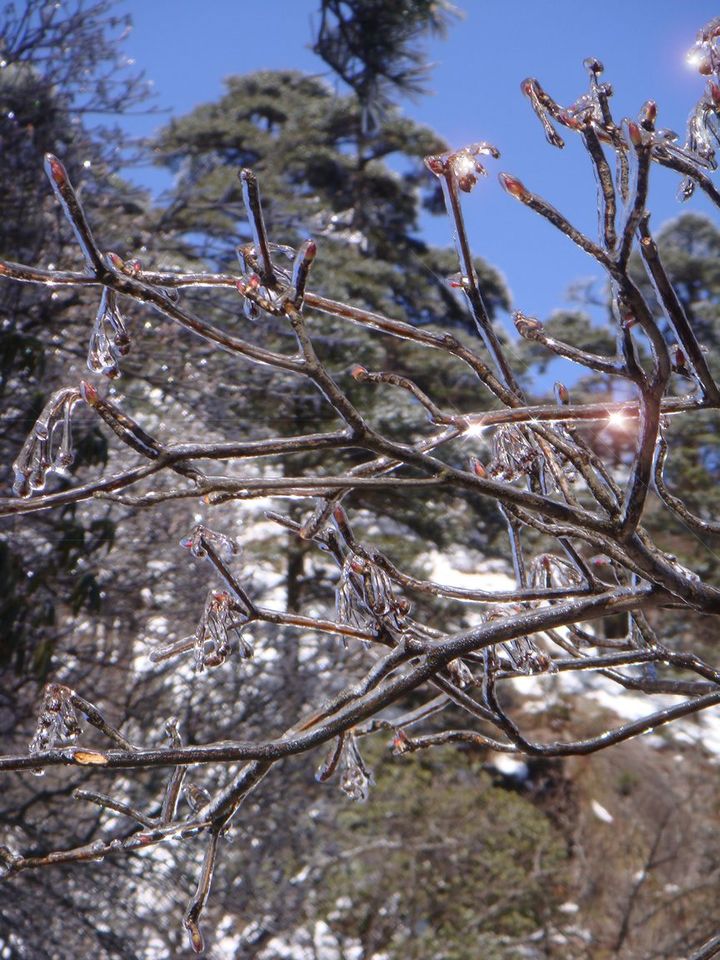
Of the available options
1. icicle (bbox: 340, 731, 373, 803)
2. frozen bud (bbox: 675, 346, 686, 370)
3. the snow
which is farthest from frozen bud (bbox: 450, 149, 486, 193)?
the snow

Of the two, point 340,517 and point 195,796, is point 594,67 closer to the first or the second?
point 340,517

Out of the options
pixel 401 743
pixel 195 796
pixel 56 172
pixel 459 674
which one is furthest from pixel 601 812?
pixel 56 172

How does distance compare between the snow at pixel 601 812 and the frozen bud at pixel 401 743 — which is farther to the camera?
the snow at pixel 601 812

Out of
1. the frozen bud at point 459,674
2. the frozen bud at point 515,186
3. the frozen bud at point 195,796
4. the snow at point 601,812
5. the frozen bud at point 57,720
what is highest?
the snow at point 601,812

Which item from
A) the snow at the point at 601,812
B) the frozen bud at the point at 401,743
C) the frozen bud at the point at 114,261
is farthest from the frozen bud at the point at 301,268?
the snow at the point at 601,812

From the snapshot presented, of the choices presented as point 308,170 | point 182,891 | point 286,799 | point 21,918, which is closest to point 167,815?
point 21,918

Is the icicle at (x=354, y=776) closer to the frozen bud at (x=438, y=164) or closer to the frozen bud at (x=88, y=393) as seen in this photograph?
the frozen bud at (x=88, y=393)

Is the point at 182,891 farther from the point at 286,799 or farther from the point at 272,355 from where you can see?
the point at 272,355

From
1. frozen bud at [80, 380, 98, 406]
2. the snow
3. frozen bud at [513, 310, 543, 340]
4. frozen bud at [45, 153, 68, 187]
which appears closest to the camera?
frozen bud at [45, 153, 68, 187]

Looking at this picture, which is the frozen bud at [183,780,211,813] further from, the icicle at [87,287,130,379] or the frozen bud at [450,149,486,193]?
the frozen bud at [450,149,486,193]
